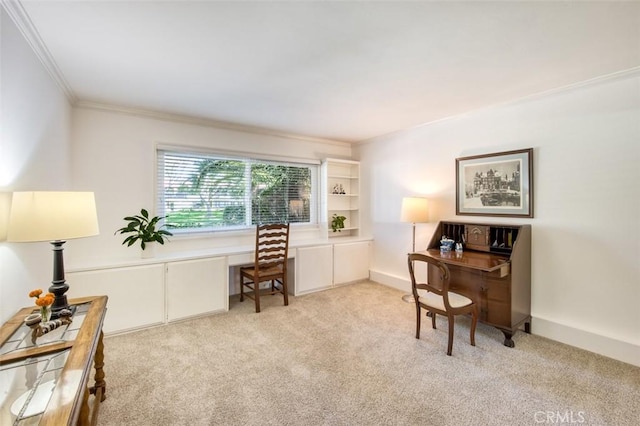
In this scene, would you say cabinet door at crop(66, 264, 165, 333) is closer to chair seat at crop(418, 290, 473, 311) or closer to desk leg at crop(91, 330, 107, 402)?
desk leg at crop(91, 330, 107, 402)

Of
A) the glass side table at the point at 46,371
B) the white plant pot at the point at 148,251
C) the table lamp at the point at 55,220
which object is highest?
the table lamp at the point at 55,220

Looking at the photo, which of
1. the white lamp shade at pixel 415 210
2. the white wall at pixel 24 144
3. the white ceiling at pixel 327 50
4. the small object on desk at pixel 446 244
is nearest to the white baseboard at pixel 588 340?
the small object on desk at pixel 446 244

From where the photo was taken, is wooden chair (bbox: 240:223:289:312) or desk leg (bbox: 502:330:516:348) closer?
desk leg (bbox: 502:330:516:348)

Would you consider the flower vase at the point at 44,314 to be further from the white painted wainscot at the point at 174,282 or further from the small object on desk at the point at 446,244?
the small object on desk at the point at 446,244

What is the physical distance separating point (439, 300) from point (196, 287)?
8.33ft

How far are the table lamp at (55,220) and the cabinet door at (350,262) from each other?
3.13 m

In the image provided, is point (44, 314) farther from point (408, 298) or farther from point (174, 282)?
point (408, 298)

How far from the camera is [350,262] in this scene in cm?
441

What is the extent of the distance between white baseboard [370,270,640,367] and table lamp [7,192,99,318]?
3.74 metres

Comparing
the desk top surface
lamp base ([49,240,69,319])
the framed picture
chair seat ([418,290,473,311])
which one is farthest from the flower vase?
the framed picture

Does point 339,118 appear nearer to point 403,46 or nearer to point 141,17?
point 403,46

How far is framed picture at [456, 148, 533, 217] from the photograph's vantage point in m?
2.85

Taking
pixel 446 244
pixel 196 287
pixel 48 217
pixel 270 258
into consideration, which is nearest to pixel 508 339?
pixel 446 244

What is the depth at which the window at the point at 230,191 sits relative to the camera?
3545 mm
